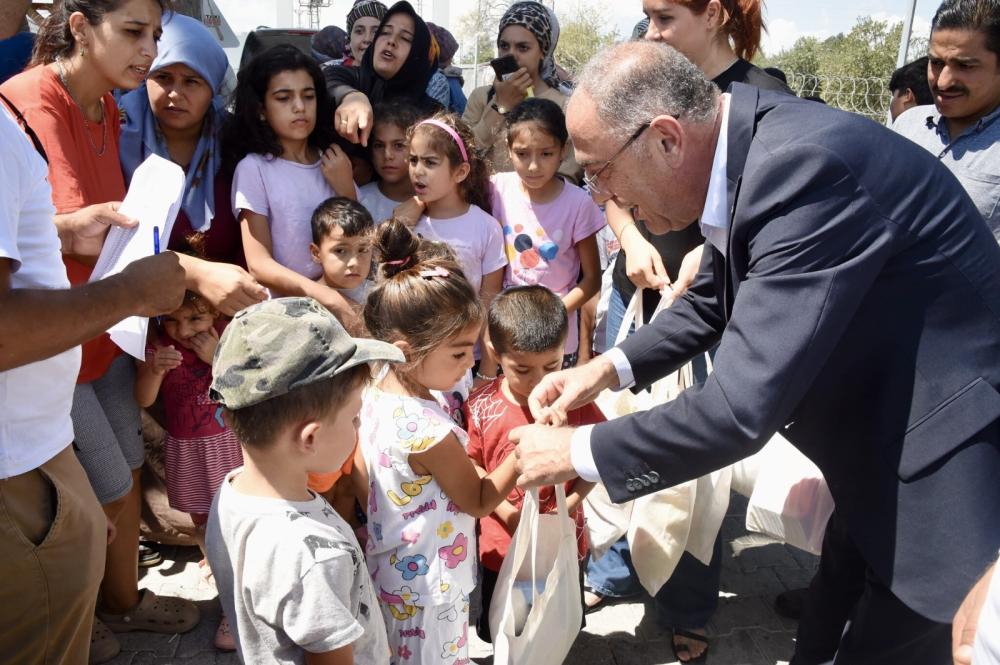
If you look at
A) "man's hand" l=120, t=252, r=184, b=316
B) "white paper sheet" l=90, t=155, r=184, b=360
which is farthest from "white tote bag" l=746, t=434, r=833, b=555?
"white paper sheet" l=90, t=155, r=184, b=360

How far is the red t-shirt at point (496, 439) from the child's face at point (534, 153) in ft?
4.63

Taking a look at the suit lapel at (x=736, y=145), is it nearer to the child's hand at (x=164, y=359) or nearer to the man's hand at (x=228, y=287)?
the man's hand at (x=228, y=287)

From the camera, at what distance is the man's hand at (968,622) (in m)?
1.32

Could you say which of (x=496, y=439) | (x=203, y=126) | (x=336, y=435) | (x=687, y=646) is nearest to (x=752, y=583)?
(x=687, y=646)

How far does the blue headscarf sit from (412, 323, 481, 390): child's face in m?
1.35

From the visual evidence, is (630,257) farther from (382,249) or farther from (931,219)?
(931,219)

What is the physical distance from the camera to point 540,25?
447 cm

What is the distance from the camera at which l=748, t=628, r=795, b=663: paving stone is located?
2912 mm

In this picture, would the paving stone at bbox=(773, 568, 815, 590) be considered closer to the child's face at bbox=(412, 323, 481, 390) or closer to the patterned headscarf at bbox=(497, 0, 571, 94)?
the child's face at bbox=(412, 323, 481, 390)

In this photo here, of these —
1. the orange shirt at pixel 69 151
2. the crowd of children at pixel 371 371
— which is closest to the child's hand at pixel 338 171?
the crowd of children at pixel 371 371

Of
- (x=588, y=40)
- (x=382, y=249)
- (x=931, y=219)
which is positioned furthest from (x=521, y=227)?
(x=588, y=40)

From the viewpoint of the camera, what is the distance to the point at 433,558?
2.13 m

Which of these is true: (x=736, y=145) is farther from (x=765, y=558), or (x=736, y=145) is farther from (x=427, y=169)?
(x=765, y=558)

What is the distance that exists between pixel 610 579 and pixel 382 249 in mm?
1681
